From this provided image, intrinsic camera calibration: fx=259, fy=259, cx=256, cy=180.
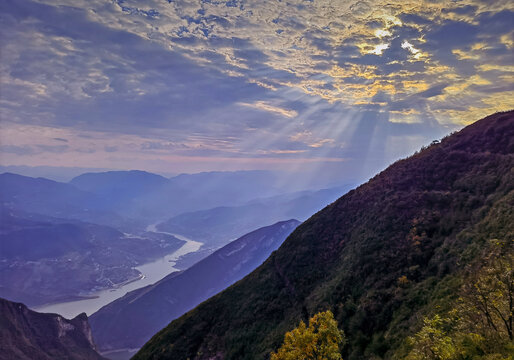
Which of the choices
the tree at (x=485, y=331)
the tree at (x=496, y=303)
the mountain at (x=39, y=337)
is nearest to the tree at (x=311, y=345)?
the tree at (x=485, y=331)

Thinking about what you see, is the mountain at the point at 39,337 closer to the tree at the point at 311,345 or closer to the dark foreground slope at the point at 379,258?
the dark foreground slope at the point at 379,258

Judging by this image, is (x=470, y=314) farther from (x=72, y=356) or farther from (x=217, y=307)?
(x=72, y=356)

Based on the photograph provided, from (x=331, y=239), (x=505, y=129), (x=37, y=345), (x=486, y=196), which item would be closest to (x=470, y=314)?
(x=486, y=196)

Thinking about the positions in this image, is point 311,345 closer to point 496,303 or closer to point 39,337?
point 496,303

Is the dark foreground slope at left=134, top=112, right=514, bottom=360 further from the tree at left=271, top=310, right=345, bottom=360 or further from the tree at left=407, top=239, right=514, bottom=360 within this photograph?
the tree at left=407, top=239, right=514, bottom=360

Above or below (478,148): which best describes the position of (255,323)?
below
